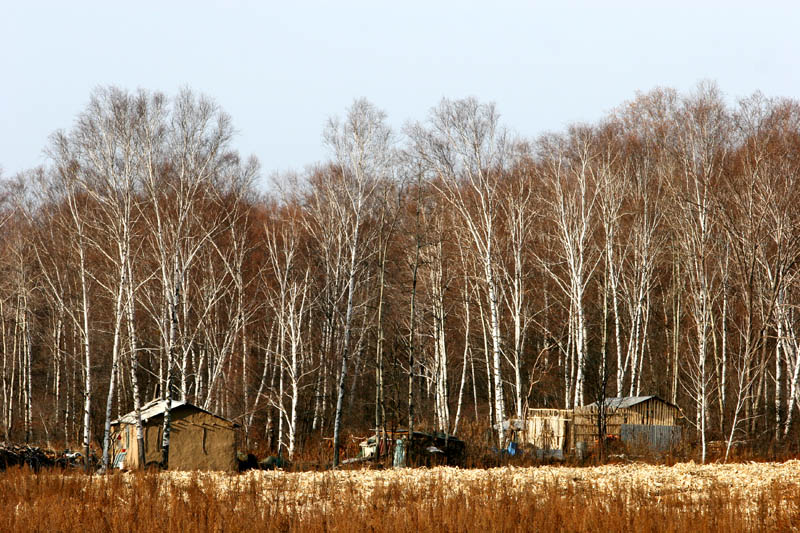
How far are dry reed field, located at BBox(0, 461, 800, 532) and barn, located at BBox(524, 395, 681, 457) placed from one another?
892 centimetres

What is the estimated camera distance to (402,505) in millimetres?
11500

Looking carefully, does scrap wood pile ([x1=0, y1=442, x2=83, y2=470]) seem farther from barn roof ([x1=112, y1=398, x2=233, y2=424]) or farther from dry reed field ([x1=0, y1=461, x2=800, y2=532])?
dry reed field ([x1=0, y1=461, x2=800, y2=532])

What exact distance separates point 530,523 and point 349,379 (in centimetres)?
2579

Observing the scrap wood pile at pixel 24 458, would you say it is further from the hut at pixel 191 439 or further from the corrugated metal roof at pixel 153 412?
the corrugated metal roof at pixel 153 412

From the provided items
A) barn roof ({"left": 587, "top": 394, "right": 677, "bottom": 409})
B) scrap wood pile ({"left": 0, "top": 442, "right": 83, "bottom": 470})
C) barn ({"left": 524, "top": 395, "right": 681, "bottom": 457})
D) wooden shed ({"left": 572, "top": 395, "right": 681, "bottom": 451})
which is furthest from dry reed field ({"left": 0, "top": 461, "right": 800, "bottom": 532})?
barn roof ({"left": 587, "top": 394, "right": 677, "bottom": 409})

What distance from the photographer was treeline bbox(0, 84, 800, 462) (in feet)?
69.8

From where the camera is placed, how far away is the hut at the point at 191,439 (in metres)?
20.7

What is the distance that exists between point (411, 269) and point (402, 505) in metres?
19.2

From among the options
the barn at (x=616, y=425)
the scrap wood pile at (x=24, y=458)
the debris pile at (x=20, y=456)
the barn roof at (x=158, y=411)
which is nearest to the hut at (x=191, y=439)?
the barn roof at (x=158, y=411)

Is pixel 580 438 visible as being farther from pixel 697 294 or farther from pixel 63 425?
pixel 63 425

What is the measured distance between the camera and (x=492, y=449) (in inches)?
900

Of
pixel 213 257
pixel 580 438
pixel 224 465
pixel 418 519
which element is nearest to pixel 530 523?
pixel 418 519

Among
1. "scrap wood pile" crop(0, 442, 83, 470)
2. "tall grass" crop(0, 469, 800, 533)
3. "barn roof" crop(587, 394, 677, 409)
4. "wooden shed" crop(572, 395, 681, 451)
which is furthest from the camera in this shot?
"barn roof" crop(587, 394, 677, 409)

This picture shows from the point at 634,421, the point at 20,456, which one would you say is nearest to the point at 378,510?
the point at 20,456
